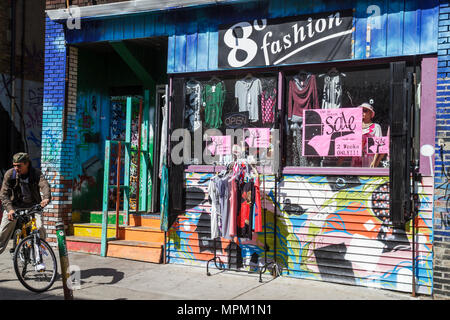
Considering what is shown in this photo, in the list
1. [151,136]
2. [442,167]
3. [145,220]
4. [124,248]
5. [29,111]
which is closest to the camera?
[442,167]

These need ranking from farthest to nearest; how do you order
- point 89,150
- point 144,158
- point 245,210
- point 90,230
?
point 89,150 → point 144,158 → point 90,230 → point 245,210

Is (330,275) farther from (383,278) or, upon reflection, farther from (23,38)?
(23,38)

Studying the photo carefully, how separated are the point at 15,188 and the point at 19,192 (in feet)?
0.28

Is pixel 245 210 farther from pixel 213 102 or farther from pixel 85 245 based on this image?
pixel 85 245

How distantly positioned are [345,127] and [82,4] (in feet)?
19.2

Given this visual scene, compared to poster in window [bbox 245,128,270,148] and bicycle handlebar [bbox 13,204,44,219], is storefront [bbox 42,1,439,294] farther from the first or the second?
bicycle handlebar [bbox 13,204,44,219]

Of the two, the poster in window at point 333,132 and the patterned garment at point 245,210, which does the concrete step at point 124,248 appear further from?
the poster in window at point 333,132

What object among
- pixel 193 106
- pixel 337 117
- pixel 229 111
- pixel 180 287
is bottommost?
pixel 180 287

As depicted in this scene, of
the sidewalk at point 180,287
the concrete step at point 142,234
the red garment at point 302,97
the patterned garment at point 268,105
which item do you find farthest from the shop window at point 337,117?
the concrete step at point 142,234

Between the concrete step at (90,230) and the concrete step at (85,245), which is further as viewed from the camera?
the concrete step at (90,230)

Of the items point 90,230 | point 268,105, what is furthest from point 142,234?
point 268,105

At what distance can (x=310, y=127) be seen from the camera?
24.9 feet

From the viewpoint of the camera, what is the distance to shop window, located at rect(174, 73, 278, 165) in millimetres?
7969

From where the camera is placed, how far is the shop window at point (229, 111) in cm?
797
